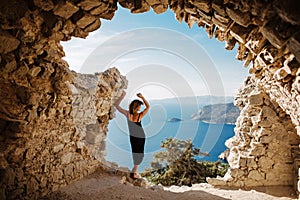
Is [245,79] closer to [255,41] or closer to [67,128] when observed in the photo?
[255,41]

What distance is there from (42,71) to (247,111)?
4.56 metres

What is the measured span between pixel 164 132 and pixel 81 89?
6.33m

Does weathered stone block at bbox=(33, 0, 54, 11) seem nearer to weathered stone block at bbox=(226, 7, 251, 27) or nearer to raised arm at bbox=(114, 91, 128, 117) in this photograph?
weathered stone block at bbox=(226, 7, 251, 27)

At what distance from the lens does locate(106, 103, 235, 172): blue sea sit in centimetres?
679

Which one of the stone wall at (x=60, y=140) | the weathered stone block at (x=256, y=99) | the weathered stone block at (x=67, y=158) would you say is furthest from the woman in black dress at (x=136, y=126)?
the weathered stone block at (x=256, y=99)

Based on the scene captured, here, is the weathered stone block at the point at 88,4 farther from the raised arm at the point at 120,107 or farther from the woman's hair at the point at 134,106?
the raised arm at the point at 120,107

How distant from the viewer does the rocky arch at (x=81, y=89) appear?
6.15 feet

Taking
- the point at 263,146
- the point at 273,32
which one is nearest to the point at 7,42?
the point at 273,32

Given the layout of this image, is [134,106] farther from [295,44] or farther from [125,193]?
[295,44]

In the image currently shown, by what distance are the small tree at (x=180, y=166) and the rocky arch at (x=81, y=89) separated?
4.19 meters

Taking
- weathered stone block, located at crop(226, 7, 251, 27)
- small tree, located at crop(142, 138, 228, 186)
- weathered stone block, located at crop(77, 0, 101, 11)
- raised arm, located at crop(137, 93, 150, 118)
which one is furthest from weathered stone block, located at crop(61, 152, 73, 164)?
small tree, located at crop(142, 138, 228, 186)

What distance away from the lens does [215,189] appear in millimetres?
4785

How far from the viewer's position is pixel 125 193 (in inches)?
149

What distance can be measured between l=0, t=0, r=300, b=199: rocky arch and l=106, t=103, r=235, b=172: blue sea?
160 centimetres
